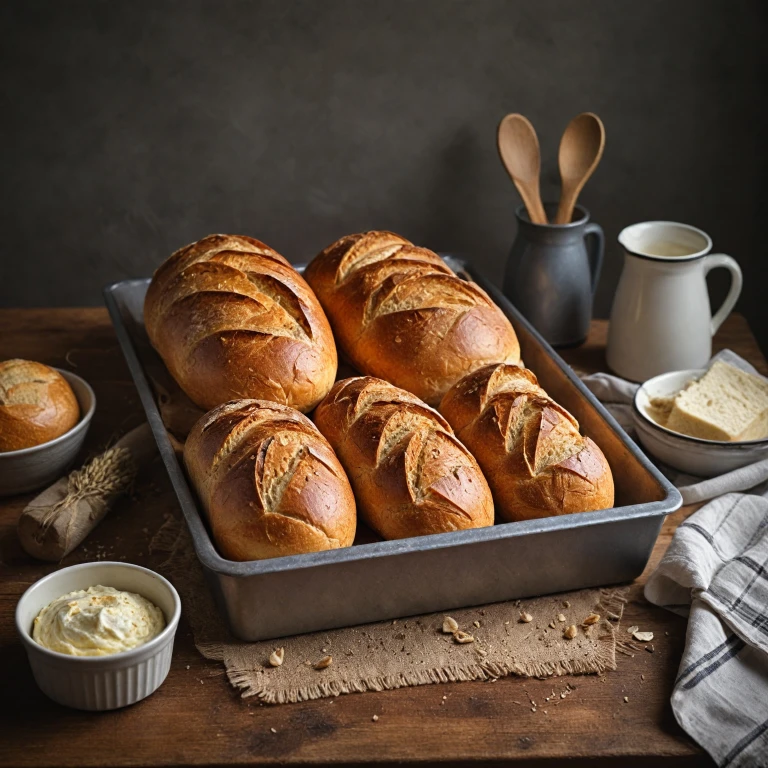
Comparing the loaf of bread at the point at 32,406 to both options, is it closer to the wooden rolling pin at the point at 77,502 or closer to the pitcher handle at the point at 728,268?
the wooden rolling pin at the point at 77,502

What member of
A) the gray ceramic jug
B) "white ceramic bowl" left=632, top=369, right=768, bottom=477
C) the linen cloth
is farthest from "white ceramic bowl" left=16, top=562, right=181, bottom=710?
the gray ceramic jug

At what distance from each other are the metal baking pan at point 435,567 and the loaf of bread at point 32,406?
0.88 ft

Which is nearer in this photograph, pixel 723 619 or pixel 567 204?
pixel 723 619

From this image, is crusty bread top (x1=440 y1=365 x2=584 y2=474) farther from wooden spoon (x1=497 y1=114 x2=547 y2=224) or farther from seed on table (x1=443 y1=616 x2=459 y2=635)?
wooden spoon (x1=497 y1=114 x2=547 y2=224)

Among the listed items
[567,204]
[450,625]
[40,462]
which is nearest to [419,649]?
[450,625]

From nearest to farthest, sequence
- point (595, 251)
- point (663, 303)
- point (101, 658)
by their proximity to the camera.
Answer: point (101, 658), point (663, 303), point (595, 251)

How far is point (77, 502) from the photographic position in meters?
1.52

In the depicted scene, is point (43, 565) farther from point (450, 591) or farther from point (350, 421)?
point (450, 591)

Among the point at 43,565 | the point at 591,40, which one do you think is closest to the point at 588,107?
the point at 591,40

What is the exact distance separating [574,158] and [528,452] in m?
0.93

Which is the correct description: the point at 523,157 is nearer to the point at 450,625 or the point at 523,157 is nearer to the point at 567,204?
the point at 567,204

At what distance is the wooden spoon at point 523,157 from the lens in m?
2.09

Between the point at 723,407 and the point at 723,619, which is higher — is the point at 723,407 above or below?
above

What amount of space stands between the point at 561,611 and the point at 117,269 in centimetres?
157
